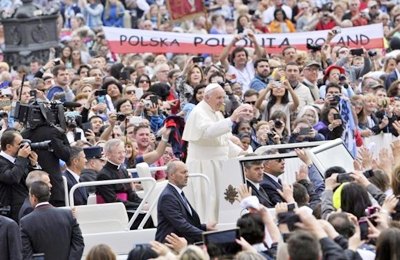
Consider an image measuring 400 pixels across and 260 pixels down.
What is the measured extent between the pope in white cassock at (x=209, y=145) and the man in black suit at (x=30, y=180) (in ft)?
6.32

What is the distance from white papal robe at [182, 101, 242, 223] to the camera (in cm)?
1964

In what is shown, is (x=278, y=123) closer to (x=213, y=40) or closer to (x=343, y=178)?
(x=343, y=178)

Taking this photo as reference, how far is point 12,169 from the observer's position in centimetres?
1894

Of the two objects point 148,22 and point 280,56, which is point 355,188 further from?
point 148,22

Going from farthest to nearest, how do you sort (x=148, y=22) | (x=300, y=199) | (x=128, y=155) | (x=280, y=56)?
(x=148, y=22) < (x=280, y=56) < (x=128, y=155) < (x=300, y=199)

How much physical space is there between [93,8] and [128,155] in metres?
18.2

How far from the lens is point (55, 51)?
33.3 m

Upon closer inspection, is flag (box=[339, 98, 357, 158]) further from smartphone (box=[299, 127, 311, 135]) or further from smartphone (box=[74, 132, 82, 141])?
smartphone (box=[74, 132, 82, 141])

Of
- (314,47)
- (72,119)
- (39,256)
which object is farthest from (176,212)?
(314,47)

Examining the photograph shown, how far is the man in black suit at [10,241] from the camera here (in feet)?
57.1

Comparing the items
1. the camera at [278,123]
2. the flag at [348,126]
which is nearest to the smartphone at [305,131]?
the flag at [348,126]

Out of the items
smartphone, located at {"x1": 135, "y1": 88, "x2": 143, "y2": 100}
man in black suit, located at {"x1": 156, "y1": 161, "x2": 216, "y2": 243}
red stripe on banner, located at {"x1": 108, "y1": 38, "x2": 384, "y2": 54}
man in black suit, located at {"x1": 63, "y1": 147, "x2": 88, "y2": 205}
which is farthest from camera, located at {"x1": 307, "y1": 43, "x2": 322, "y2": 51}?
man in black suit, located at {"x1": 156, "y1": 161, "x2": 216, "y2": 243}

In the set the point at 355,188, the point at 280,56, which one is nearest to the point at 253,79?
the point at 280,56

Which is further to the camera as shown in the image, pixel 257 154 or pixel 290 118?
pixel 290 118
